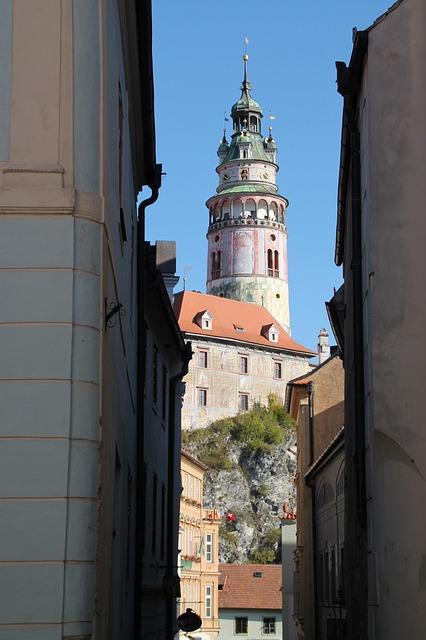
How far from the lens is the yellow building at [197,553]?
48375 mm

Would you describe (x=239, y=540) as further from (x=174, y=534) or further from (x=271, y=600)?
(x=174, y=534)

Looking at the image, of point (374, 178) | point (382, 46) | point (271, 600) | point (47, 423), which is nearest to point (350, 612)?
point (374, 178)

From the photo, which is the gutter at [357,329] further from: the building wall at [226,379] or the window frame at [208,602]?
the building wall at [226,379]

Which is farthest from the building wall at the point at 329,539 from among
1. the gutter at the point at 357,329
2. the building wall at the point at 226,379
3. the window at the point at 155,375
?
the building wall at the point at 226,379

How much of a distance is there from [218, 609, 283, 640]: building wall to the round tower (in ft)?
156

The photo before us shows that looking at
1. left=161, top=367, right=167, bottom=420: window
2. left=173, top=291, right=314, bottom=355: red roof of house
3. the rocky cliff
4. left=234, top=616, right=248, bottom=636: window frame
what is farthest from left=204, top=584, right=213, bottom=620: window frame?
left=173, top=291, right=314, bottom=355: red roof of house

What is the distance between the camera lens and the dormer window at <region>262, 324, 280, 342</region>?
10231 cm

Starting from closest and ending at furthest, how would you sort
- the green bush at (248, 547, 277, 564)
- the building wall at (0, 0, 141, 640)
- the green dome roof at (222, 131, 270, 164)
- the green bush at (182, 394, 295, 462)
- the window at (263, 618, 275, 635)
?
the building wall at (0, 0, 141, 640) → the window at (263, 618, 275, 635) → the green bush at (248, 547, 277, 564) → the green bush at (182, 394, 295, 462) → the green dome roof at (222, 131, 270, 164)

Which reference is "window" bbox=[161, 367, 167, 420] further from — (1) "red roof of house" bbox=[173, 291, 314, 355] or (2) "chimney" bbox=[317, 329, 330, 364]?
(2) "chimney" bbox=[317, 329, 330, 364]

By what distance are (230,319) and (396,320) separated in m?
91.1

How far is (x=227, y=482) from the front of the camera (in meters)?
94.2

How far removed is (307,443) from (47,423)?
24.2m

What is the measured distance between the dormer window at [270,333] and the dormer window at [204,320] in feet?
17.6

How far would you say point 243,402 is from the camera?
323 ft
